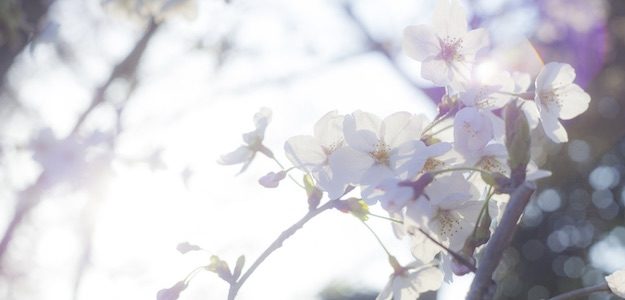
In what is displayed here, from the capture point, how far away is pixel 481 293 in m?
0.62

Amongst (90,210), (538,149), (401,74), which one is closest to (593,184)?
(401,74)

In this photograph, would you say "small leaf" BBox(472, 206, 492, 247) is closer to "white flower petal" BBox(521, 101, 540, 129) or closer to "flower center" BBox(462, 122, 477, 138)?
"flower center" BBox(462, 122, 477, 138)

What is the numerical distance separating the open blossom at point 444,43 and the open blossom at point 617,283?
275 mm

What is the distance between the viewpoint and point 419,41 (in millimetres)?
1011

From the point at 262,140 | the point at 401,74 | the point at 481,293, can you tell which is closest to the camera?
the point at 481,293

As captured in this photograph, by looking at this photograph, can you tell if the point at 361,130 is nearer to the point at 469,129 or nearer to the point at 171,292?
the point at 469,129

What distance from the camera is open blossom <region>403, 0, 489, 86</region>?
947mm

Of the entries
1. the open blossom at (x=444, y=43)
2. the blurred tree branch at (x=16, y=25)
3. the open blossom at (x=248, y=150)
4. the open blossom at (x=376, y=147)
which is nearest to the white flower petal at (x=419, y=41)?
the open blossom at (x=444, y=43)

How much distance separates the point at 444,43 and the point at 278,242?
33 cm

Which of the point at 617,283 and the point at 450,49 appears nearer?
the point at 617,283

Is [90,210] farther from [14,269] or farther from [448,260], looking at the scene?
[448,260]

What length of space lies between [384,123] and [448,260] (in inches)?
6.6

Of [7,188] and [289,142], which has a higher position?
[7,188]

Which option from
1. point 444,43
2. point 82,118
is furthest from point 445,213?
point 82,118
